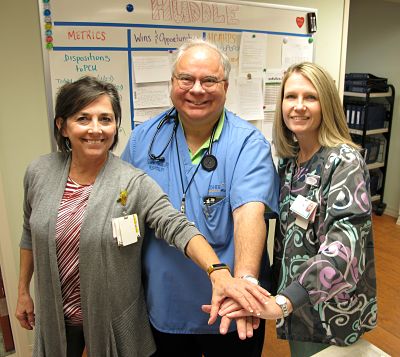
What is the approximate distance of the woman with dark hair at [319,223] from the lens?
3.68 feet

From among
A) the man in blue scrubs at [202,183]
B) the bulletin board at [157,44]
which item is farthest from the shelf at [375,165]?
the man in blue scrubs at [202,183]

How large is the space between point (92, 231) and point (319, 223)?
0.74 meters

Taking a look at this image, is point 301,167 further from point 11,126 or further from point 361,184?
point 11,126

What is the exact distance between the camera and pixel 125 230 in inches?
47.3

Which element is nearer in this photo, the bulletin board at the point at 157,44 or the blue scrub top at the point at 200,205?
the blue scrub top at the point at 200,205

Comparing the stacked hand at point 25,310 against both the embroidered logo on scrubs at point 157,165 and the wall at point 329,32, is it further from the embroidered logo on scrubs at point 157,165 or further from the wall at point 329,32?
the wall at point 329,32

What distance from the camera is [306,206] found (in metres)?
1.27

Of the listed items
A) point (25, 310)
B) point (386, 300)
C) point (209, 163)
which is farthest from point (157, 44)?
point (386, 300)

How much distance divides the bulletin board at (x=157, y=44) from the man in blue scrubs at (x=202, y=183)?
2.97ft

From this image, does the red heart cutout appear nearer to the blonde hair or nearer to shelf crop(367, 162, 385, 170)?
the blonde hair

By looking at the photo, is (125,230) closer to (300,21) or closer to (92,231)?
(92,231)

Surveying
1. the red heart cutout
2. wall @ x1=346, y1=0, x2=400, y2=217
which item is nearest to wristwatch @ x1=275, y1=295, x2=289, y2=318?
the red heart cutout

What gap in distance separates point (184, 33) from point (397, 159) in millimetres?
Result: 3274

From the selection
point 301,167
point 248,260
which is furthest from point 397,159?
point 248,260
